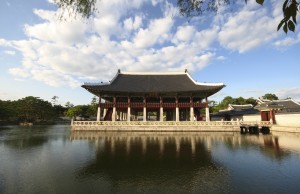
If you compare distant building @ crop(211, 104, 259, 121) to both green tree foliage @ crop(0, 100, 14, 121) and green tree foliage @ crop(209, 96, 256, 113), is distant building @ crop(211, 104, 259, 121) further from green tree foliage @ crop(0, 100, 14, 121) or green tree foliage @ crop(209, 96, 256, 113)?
green tree foliage @ crop(0, 100, 14, 121)

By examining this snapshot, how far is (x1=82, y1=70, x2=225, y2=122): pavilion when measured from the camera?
37.4 metres

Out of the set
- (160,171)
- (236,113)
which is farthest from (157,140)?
(236,113)

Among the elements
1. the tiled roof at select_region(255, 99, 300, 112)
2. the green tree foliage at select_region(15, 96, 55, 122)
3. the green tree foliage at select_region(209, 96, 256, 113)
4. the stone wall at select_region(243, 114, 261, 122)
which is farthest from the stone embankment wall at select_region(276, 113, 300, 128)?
the green tree foliage at select_region(15, 96, 55, 122)

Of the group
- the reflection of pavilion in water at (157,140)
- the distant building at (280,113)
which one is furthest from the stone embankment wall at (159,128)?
the distant building at (280,113)

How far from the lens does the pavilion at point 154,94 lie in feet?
123

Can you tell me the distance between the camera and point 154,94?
126ft

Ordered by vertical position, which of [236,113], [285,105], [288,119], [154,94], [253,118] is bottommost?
[288,119]

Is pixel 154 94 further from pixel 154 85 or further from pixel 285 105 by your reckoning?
pixel 285 105

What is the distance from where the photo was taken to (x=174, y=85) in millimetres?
41219

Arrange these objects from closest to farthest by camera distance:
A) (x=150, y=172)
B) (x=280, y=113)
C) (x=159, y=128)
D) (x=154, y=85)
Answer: (x=150, y=172)
(x=159, y=128)
(x=280, y=113)
(x=154, y=85)

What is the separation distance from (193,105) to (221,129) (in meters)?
6.46

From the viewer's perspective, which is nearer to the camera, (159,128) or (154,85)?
(159,128)

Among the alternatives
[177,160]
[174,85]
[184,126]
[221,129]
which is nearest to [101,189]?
[177,160]

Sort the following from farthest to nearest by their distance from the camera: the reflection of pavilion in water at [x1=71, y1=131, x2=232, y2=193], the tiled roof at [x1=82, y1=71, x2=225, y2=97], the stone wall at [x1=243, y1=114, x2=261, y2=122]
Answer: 1. the stone wall at [x1=243, y1=114, x2=261, y2=122]
2. the tiled roof at [x1=82, y1=71, x2=225, y2=97]
3. the reflection of pavilion in water at [x1=71, y1=131, x2=232, y2=193]
